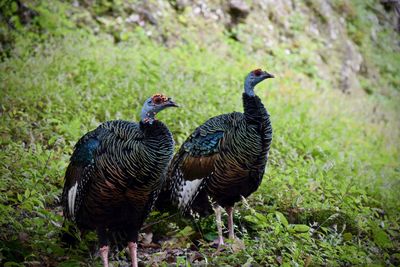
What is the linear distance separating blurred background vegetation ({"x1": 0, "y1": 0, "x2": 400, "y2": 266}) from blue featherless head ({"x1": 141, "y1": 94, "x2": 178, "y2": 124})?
104cm

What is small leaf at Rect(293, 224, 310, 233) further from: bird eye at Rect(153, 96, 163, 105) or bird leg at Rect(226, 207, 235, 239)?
bird eye at Rect(153, 96, 163, 105)

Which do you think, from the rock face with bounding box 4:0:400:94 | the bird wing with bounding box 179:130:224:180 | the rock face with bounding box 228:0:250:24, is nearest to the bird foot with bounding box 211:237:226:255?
the bird wing with bounding box 179:130:224:180

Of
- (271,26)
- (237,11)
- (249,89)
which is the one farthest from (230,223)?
(271,26)

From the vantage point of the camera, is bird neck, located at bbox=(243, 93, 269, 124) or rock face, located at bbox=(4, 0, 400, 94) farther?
rock face, located at bbox=(4, 0, 400, 94)

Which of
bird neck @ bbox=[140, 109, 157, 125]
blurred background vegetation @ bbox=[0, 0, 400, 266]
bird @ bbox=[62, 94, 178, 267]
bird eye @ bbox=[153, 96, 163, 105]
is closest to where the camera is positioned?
bird @ bbox=[62, 94, 178, 267]

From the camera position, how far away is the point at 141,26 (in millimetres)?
11156

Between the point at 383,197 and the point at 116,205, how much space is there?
3.81m

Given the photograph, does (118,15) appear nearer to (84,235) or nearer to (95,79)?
(95,79)

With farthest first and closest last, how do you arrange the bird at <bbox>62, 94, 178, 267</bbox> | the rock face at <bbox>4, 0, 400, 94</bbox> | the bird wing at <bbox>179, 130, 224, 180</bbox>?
the rock face at <bbox>4, 0, 400, 94</bbox> → the bird wing at <bbox>179, 130, 224, 180</bbox> → the bird at <bbox>62, 94, 178, 267</bbox>

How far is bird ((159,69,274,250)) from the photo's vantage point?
5.12 metres

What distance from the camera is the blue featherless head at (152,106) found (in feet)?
14.6

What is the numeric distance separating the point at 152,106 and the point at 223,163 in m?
1.03

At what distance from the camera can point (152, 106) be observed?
452 centimetres

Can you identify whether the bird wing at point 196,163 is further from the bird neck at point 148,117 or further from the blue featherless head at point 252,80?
the bird neck at point 148,117
